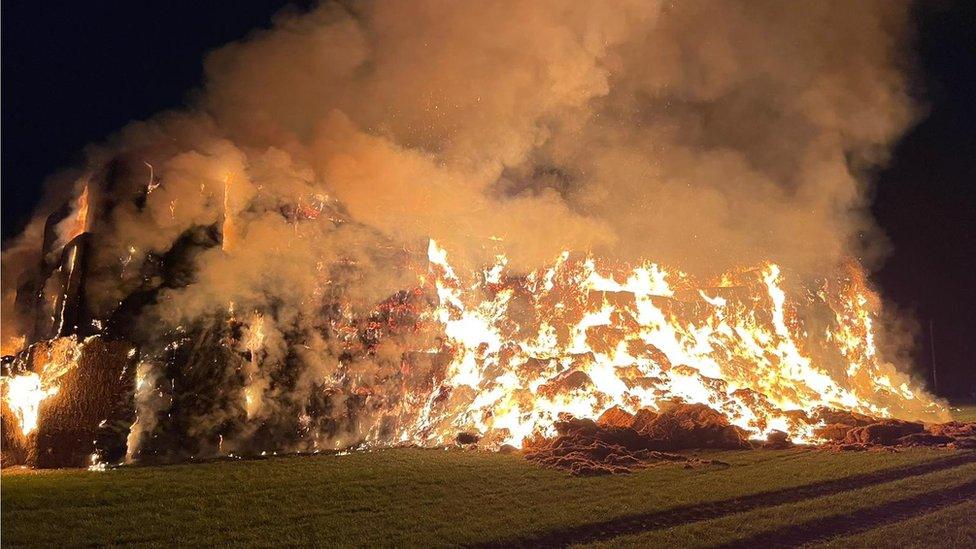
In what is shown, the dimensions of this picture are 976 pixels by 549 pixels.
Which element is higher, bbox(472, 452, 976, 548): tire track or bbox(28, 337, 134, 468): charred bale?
bbox(28, 337, 134, 468): charred bale

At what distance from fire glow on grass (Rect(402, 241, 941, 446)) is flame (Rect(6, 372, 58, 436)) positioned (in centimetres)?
1305

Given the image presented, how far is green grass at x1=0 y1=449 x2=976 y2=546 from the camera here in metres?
12.5

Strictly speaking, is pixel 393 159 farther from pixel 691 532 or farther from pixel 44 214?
pixel 691 532

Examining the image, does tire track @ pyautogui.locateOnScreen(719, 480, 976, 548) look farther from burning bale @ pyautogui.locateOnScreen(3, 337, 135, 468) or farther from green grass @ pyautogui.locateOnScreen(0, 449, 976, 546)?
burning bale @ pyautogui.locateOnScreen(3, 337, 135, 468)

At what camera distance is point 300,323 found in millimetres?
25312

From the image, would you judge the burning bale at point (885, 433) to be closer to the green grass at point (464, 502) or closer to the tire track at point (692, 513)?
the green grass at point (464, 502)

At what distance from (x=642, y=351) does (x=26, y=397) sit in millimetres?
24692

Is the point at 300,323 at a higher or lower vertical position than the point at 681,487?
higher

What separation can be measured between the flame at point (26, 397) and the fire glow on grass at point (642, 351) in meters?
13.1

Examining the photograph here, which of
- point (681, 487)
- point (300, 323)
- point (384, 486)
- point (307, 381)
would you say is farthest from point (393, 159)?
point (681, 487)

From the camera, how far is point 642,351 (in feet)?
99.4

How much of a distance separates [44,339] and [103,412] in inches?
151

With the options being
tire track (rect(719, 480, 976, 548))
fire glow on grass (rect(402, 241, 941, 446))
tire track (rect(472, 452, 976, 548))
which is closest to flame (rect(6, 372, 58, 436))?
fire glow on grass (rect(402, 241, 941, 446))

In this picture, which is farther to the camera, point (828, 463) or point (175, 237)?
point (175, 237)
